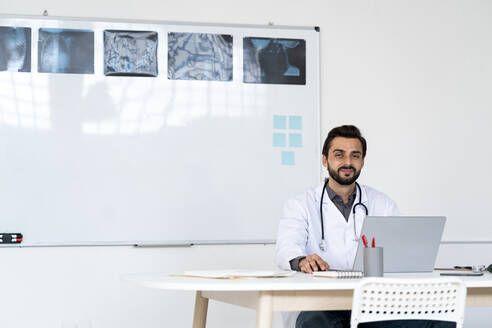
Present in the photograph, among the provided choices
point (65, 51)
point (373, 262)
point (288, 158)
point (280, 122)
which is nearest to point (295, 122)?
point (280, 122)

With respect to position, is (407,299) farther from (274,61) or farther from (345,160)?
(274,61)

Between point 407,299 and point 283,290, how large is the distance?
340 millimetres

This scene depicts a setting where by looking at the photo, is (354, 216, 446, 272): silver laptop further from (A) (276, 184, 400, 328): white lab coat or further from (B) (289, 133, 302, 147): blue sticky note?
(B) (289, 133, 302, 147): blue sticky note

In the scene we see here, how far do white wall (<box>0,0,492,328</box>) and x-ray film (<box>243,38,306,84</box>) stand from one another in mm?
130

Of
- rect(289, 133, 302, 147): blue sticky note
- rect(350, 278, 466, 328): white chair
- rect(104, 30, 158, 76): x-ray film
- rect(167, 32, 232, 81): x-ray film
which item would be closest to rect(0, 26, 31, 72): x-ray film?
rect(104, 30, 158, 76): x-ray film

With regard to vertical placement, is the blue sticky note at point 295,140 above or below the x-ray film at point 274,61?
below

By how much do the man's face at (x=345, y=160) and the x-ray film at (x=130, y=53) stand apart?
1.24m

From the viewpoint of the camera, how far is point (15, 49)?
356cm

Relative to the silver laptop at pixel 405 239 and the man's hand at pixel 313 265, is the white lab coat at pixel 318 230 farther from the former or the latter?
the silver laptop at pixel 405 239

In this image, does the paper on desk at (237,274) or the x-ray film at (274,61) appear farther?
the x-ray film at (274,61)

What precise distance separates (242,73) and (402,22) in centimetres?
102

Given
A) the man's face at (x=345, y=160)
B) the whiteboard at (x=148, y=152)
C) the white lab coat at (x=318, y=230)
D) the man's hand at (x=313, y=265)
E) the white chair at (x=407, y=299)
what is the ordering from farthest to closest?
the whiteboard at (x=148, y=152), the man's face at (x=345, y=160), the white lab coat at (x=318, y=230), the man's hand at (x=313, y=265), the white chair at (x=407, y=299)

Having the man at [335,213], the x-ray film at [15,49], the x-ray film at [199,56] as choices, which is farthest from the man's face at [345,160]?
the x-ray film at [15,49]

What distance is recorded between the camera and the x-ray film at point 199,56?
3684mm
